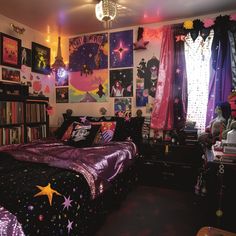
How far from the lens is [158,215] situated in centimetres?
212

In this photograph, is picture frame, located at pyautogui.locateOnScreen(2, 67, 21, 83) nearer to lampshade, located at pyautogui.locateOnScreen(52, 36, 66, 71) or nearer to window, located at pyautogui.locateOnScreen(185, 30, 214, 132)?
lampshade, located at pyautogui.locateOnScreen(52, 36, 66, 71)

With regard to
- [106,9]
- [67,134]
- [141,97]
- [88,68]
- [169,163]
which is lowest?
[169,163]

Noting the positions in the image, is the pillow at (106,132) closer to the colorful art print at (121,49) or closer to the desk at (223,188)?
the colorful art print at (121,49)

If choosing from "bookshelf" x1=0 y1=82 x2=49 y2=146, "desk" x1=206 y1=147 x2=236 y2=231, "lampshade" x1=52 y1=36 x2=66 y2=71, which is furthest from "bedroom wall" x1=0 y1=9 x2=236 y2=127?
"desk" x1=206 y1=147 x2=236 y2=231

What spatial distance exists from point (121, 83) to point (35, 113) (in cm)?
136

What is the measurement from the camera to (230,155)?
58.5 inches

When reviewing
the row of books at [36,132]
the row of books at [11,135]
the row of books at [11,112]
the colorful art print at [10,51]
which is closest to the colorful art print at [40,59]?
the colorful art print at [10,51]

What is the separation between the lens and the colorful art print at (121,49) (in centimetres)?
326

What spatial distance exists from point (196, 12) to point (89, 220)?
2741 millimetres

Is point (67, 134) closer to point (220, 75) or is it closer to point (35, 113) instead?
point (35, 113)

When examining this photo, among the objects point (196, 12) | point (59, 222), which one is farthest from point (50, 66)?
point (59, 222)

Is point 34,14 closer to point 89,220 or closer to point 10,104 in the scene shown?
point 10,104

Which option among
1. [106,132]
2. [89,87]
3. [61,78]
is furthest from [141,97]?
[61,78]

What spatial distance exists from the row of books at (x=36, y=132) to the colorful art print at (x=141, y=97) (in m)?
1.48
